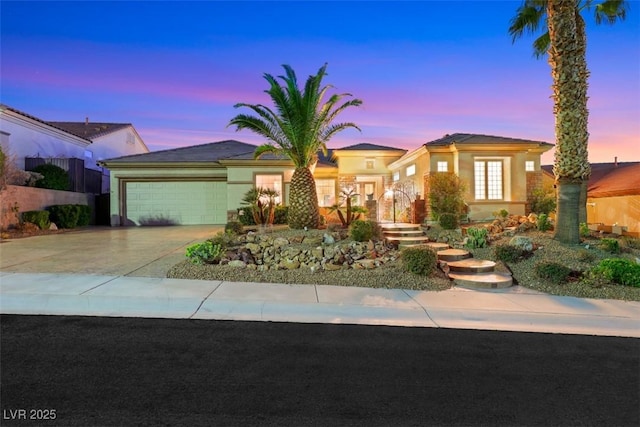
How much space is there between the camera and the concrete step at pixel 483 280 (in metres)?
8.05

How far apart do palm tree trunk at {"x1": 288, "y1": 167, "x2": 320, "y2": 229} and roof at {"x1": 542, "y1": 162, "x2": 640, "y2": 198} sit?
15999 mm

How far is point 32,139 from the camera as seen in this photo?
67.5 feet

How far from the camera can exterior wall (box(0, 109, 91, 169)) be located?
18.8 metres

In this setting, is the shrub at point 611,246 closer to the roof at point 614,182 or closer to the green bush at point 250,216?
the roof at point 614,182

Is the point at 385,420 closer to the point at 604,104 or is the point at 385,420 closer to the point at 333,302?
the point at 333,302

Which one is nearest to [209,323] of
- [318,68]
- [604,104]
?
[318,68]

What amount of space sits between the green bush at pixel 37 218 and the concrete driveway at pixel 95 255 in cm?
272

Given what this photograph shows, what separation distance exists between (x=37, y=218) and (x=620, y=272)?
2159 centimetres

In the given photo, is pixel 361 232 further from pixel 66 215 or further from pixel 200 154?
pixel 66 215

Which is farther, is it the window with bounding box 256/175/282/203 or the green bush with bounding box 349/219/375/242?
the window with bounding box 256/175/282/203

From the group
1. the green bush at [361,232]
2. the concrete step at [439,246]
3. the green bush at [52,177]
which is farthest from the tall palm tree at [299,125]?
the green bush at [52,177]

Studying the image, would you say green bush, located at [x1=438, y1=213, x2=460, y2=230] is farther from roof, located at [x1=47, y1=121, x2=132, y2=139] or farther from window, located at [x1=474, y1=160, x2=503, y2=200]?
roof, located at [x1=47, y1=121, x2=132, y2=139]

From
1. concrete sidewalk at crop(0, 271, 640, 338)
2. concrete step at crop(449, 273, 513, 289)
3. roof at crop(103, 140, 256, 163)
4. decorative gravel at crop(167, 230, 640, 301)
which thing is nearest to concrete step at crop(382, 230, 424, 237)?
decorative gravel at crop(167, 230, 640, 301)

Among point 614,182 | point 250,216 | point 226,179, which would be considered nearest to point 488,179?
point 614,182
